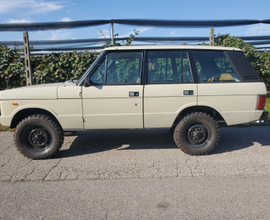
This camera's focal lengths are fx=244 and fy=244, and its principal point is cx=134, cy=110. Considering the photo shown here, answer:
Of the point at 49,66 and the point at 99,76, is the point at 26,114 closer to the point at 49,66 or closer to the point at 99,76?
the point at 99,76

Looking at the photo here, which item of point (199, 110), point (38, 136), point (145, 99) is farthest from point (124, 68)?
point (38, 136)

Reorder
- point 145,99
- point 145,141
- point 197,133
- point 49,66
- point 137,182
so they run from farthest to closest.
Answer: point 49,66 → point 145,141 → point 197,133 → point 145,99 → point 137,182

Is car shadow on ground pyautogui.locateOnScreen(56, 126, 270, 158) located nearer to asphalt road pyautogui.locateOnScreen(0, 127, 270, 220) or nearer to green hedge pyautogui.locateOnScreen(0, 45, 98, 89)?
asphalt road pyautogui.locateOnScreen(0, 127, 270, 220)

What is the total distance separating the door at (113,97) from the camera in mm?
4289

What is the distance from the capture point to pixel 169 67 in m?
4.50

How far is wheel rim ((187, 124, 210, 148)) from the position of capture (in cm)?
445

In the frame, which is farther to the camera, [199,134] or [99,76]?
[199,134]

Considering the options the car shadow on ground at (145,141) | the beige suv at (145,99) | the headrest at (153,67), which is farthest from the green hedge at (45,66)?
the headrest at (153,67)

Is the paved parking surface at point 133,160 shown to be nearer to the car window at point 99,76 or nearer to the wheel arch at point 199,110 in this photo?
the wheel arch at point 199,110

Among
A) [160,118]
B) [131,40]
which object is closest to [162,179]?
[160,118]

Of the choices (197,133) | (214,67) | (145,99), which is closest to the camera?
(145,99)

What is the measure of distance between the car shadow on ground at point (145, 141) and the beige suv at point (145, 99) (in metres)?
0.55

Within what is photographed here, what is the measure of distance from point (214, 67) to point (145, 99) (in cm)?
144

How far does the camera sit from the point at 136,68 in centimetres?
444
